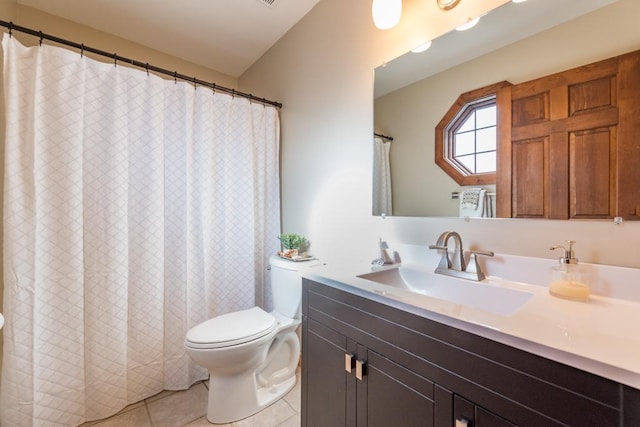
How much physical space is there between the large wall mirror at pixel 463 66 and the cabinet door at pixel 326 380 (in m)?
0.65

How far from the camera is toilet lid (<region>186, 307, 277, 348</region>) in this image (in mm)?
1284

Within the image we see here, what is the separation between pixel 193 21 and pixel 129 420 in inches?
94.6

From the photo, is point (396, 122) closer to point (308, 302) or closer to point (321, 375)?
point (308, 302)

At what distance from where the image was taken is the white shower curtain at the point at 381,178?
1349 millimetres

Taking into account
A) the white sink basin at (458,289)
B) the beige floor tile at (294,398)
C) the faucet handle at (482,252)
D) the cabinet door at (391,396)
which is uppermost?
the faucet handle at (482,252)

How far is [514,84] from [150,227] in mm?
1828

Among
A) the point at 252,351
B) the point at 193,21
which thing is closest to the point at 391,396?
the point at 252,351

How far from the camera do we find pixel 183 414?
4.76 ft

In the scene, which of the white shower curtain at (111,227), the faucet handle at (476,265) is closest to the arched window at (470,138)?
the faucet handle at (476,265)

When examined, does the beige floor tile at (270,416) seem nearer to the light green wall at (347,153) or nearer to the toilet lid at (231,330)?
the toilet lid at (231,330)

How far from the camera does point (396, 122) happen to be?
131cm

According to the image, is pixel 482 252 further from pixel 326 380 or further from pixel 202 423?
pixel 202 423

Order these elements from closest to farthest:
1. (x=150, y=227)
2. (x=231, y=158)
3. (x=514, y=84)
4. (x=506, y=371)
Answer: (x=506, y=371)
(x=514, y=84)
(x=150, y=227)
(x=231, y=158)

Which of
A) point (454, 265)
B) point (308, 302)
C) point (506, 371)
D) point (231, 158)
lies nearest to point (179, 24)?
point (231, 158)
